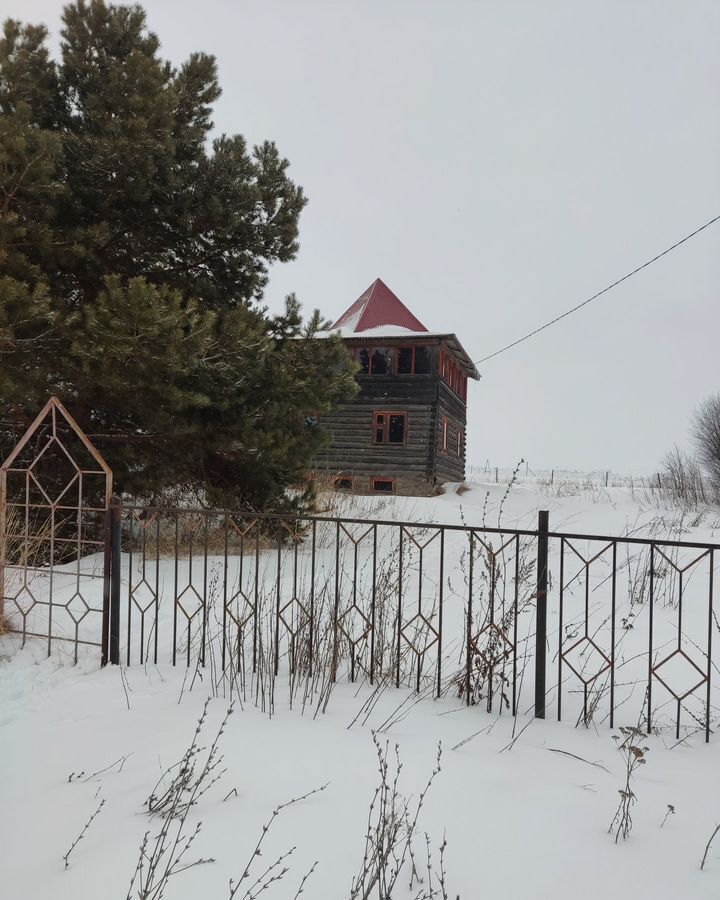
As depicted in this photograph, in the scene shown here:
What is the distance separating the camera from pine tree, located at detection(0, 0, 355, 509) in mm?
6641

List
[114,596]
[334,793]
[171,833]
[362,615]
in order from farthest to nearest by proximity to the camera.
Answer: [114,596] → [362,615] → [334,793] → [171,833]

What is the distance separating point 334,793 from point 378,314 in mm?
20025

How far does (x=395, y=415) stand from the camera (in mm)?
19797

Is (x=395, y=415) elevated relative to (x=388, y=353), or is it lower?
lower

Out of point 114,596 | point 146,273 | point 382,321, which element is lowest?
point 114,596

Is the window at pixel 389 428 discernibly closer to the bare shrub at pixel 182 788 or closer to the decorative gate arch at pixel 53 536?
the decorative gate arch at pixel 53 536

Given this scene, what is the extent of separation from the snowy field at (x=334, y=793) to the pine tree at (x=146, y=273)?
3858mm

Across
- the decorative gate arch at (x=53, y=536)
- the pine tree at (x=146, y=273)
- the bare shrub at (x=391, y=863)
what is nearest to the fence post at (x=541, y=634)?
the bare shrub at (x=391, y=863)

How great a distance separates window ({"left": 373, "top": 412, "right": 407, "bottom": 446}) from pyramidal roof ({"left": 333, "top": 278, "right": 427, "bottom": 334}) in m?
3.03

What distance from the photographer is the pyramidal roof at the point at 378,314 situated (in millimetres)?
21156

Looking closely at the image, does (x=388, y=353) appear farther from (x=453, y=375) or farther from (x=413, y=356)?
(x=453, y=375)

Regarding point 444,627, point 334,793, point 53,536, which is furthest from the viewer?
point 444,627

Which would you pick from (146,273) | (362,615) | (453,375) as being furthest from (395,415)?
(362,615)

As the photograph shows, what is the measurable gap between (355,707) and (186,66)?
890 centimetres
